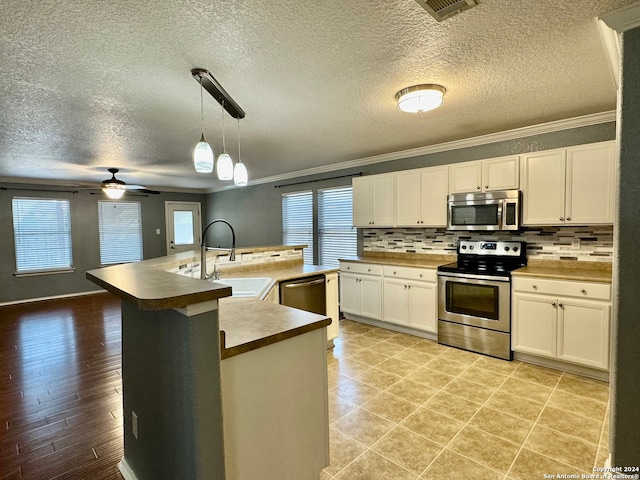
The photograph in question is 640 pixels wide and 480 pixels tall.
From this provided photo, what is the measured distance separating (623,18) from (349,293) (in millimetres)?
3735

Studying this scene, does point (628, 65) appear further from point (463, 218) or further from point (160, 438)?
point (160, 438)

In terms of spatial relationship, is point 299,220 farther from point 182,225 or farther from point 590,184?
point 590,184

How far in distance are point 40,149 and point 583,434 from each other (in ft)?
19.3

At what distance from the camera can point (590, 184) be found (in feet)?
9.94

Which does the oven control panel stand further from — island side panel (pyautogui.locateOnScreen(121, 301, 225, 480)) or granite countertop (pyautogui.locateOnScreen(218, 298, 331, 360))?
island side panel (pyautogui.locateOnScreen(121, 301, 225, 480))

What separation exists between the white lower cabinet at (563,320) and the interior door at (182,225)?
24.3 ft

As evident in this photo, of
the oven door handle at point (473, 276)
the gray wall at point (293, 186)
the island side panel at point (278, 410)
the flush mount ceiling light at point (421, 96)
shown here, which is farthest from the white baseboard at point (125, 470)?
the gray wall at point (293, 186)

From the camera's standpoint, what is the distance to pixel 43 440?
7.30 ft

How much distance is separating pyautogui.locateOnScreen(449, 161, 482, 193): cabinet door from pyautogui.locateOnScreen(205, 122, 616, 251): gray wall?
0.91ft

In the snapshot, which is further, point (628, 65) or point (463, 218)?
point (463, 218)

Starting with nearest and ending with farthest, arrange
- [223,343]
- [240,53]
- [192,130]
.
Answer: [223,343] → [240,53] → [192,130]

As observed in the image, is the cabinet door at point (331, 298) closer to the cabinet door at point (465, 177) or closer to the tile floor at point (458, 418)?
the tile floor at point (458, 418)

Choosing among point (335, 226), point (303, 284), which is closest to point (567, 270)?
point (303, 284)

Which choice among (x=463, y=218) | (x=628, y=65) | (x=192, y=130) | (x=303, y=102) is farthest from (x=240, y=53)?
(x=463, y=218)
